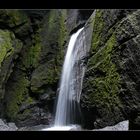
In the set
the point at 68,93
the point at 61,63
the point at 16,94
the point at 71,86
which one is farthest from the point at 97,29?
the point at 16,94

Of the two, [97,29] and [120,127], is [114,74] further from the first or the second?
[97,29]

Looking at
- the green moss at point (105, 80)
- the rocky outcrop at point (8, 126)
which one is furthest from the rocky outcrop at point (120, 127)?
the rocky outcrop at point (8, 126)

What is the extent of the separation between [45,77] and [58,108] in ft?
6.70

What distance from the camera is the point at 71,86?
14625 millimetres

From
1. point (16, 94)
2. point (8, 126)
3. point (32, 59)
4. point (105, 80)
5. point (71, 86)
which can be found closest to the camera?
point (105, 80)

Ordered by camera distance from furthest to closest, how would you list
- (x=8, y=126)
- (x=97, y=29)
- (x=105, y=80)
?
1. (x=8, y=126)
2. (x=97, y=29)
3. (x=105, y=80)

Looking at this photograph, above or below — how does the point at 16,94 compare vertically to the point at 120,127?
above

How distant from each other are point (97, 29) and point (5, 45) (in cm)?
531

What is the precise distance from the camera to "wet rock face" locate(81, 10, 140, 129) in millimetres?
10703

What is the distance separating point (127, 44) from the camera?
10953 millimetres

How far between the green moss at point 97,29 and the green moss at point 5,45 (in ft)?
16.0

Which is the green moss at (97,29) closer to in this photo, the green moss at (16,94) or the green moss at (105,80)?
the green moss at (105,80)

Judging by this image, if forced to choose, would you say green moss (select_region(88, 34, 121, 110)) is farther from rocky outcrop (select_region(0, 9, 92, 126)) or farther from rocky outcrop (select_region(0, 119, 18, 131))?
rocky outcrop (select_region(0, 119, 18, 131))
